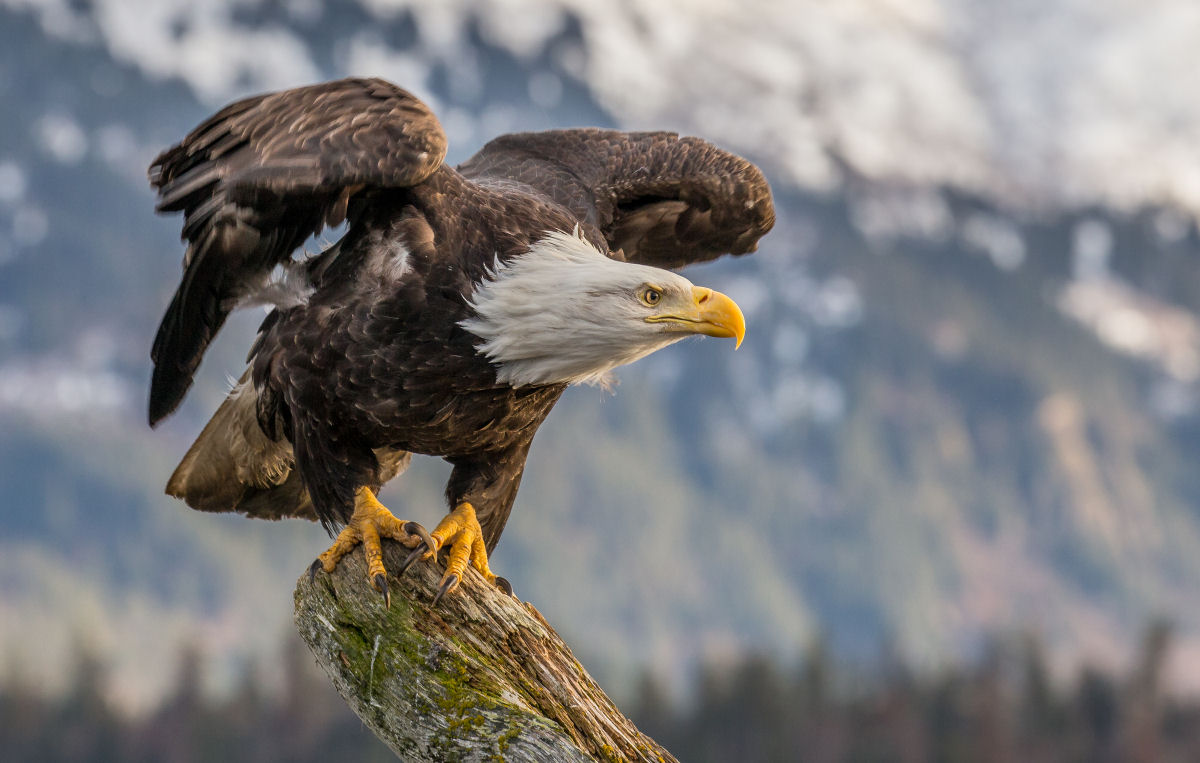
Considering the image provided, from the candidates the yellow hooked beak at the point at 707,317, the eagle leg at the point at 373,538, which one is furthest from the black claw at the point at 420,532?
the yellow hooked beak at the point at 707,317

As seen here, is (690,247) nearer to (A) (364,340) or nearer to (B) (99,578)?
(A) (364,340)

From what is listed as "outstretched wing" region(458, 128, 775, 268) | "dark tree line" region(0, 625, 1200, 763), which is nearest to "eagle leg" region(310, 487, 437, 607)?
"outstretched wing" region(458, 128, 775, 268)

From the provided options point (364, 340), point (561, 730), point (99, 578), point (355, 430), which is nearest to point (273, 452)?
point (355, 430)

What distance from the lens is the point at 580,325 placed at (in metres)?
5.08

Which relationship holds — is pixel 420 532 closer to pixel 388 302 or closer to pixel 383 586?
pixel 383 586

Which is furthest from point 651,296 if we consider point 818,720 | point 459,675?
point 818,720

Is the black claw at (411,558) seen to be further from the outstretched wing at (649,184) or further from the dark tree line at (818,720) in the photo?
the dark tree line at (818,720)

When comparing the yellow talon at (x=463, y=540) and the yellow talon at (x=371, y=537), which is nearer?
the yellow talon at (x=371, y=537)

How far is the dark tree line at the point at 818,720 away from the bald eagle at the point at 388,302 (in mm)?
30757

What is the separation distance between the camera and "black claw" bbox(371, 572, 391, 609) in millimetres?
5001

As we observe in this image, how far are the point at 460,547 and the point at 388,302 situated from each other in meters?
1.05

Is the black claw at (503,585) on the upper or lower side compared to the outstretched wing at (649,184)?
lower

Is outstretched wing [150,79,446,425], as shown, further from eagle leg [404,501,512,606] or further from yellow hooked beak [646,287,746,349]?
eagle leg [404,501,512,606]

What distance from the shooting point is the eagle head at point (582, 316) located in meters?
5.07
